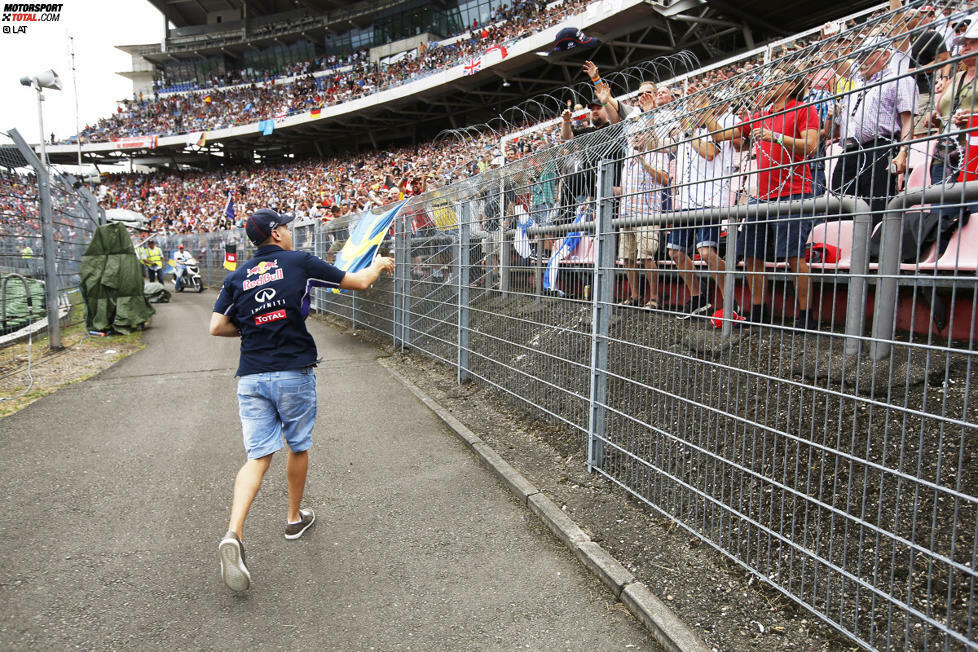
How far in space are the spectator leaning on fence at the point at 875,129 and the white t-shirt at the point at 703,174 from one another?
0.50 meters

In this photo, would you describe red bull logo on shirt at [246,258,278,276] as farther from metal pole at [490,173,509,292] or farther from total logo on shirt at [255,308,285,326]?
metal pole at [490,173,509,292]

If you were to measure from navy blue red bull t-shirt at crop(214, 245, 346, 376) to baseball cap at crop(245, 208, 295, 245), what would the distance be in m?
0.14

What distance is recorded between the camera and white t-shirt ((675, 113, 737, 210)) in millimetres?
2840

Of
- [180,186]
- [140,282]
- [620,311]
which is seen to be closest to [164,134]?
[180,186]

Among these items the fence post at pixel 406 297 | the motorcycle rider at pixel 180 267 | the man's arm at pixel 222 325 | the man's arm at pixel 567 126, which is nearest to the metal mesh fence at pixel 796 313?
the man's arm at pixel 222 325

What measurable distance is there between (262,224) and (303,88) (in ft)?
162

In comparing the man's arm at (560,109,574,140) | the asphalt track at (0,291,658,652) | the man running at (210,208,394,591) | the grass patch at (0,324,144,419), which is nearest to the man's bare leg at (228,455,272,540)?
the man running at (210,208,394,591)

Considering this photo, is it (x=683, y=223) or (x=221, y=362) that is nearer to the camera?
(x=683, y=223)

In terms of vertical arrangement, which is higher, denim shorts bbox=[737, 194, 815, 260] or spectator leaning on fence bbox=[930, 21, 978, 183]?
spectator leaning on fence bbox=[930, 21, 978, 183]

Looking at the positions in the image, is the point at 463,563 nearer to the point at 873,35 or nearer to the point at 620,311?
the point at 620,311

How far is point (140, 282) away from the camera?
10664mm

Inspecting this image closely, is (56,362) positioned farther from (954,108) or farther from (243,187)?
(243,187)

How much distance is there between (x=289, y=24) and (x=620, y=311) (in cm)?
5725

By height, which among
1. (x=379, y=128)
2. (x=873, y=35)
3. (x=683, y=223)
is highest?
(x=379, y=128)
